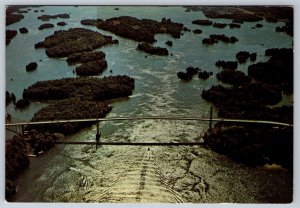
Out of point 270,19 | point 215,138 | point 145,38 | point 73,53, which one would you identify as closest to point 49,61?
point 73,53

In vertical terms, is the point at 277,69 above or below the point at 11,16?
below

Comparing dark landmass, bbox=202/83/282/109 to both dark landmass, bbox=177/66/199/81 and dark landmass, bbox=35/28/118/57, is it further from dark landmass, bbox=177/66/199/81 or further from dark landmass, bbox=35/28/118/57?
dark landmass, bbox=35/28/118/57

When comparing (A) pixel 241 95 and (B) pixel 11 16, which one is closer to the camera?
(B) pixel 11 16

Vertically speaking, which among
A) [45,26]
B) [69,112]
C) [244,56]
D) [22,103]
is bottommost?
[69,112]

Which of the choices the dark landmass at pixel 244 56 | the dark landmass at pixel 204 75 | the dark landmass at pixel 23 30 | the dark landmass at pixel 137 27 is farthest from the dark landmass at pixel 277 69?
the dark landmass at pixel 23 30

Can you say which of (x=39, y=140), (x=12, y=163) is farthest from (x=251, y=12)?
(x=12, y=163)

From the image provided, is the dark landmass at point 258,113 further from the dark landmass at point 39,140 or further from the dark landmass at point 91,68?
the dark landmass at point 39,140

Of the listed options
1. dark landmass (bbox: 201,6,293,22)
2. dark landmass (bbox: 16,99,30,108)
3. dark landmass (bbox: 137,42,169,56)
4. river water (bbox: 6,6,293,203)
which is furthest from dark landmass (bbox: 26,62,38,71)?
dark landmass (bbox: 201,6,293,22)

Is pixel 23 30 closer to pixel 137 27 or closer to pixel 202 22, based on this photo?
pixel 137 27
